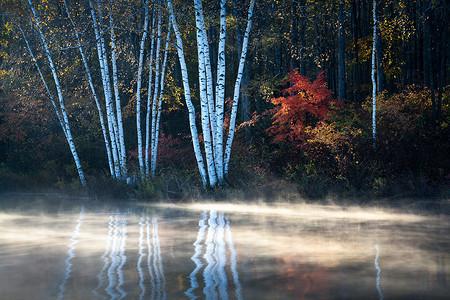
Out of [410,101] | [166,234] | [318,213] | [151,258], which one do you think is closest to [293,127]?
[410,101]

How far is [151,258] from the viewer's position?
743cm

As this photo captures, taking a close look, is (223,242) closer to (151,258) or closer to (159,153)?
(151,258)

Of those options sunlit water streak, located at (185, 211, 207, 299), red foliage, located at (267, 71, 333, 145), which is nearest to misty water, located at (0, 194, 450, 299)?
sunlit water streak, located at (185, 211, 207, 299)

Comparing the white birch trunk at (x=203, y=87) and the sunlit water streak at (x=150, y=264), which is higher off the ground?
the white birch trunk at (x=203, y=87)

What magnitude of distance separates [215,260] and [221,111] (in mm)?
10859

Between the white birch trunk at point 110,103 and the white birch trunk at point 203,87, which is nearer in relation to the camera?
the white birch trunk at point 203,87

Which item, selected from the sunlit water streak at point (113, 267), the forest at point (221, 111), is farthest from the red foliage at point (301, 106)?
the sunlit water streak at point (113, 267)

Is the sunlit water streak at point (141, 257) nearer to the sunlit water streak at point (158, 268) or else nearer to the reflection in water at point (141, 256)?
the reflection in water at point (141, 256)

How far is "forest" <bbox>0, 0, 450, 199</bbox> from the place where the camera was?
16.5 metres

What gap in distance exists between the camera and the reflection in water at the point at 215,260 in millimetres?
5504

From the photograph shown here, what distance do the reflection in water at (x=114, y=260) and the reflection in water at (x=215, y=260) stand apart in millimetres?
820

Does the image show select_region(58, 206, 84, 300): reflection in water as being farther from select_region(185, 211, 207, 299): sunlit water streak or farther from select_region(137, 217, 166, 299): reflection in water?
select_region(185, 211, 207, 299): sunlit water streak

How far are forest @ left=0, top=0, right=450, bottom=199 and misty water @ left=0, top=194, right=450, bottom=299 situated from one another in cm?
427

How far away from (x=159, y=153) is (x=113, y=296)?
70.2 ft
